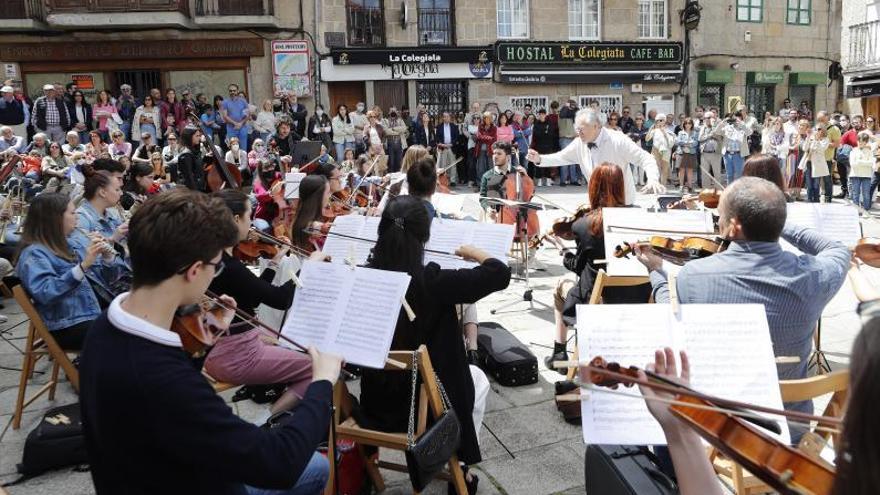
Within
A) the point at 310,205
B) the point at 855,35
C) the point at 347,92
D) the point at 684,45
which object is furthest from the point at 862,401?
the point at 855,35

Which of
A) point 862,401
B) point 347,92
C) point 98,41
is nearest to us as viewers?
point 862,401

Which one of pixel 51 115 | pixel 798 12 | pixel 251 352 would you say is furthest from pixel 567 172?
pixel 251 352

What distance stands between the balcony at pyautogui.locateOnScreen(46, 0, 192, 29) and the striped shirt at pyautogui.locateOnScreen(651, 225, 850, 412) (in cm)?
1614

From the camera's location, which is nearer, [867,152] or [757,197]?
[757,197]

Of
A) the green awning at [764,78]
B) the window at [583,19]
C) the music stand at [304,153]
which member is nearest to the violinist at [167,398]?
the music stand at [304,153]

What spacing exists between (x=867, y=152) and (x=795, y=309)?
35.1 feet

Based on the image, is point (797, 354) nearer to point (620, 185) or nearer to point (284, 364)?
point (620, 185)

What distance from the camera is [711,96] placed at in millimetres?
20547

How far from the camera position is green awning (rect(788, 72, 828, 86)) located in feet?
69.9

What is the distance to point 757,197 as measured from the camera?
2.49 m

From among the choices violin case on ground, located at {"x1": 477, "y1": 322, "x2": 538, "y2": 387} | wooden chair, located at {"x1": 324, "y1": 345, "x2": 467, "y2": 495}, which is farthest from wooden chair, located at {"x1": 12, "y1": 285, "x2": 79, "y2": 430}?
violin case on ground, located at {"x1": 477, "y1": 322, "x2": 538, "y2": 387}


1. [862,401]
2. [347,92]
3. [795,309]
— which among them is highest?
[347,92]

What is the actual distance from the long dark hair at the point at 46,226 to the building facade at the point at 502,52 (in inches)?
546

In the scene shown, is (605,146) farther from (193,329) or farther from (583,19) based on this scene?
(583,19)
